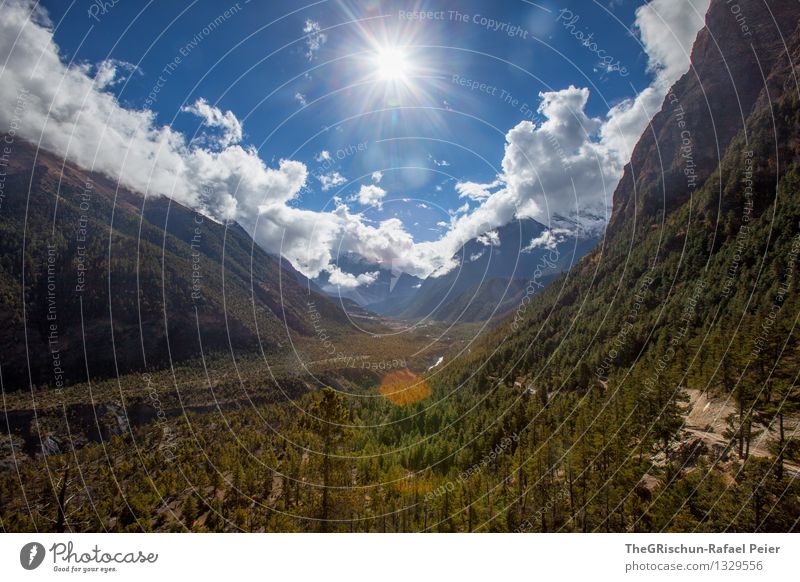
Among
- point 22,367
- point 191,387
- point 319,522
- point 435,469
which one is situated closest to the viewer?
point 319,522

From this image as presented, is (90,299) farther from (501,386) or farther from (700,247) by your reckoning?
(700,247)

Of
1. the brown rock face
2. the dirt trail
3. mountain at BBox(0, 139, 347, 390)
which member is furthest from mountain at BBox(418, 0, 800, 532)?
mountain at BBox(0, 139, 347, 390)

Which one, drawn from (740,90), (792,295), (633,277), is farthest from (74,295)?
(740,90)

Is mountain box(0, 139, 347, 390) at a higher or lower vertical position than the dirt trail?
higher

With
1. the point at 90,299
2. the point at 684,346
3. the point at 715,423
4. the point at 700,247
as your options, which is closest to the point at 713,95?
the point at 700,247

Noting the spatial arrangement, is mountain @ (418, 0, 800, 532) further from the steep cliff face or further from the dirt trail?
the steep cliff face

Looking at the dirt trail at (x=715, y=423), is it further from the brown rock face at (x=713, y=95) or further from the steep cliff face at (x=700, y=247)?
the brown rock face at (x=713, y=95)
